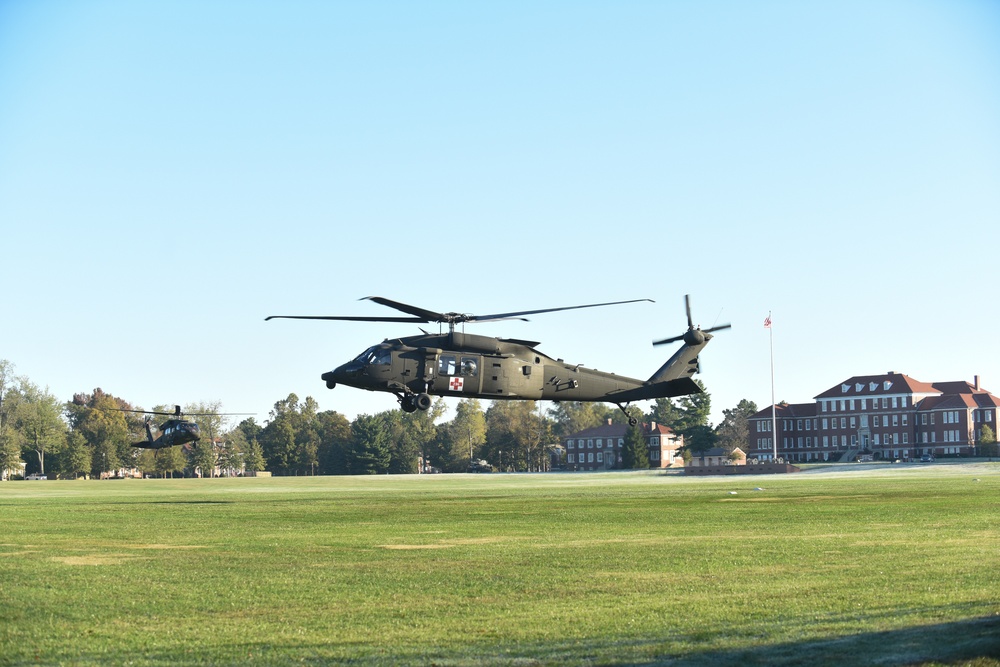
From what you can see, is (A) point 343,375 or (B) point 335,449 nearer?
(A) point 343,375

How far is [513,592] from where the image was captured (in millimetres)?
19250

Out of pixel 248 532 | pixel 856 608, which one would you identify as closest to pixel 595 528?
pixel 248 532

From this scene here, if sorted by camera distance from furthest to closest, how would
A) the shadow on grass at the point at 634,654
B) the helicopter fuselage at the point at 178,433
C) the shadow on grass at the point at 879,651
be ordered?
1. the helicopter fuselage at the point at 178,433
2. the shadow on grass at the point at 634,654
3. the shadow on grass at the point at 879,651

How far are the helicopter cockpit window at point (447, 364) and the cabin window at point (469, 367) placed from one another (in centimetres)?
45

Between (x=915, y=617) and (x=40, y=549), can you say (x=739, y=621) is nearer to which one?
(x=915, y=617)

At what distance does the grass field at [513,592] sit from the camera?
46.4 ft

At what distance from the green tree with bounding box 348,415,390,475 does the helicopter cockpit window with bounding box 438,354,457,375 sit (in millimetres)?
138800

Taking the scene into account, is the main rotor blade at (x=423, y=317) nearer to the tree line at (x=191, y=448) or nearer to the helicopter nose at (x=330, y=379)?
the helicopter nose at (x=330, y=379)

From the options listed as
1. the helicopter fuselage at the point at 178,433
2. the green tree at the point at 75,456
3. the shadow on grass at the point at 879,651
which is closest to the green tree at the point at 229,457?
the green tree at the point at 75,456

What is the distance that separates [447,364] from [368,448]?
5522 inches

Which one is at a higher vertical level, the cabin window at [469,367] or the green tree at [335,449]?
the cabin window at [469,367]

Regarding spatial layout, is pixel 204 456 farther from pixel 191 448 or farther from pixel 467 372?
pixel 467 372

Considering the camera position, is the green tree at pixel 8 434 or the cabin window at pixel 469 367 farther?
the green tree at pixel 8 434

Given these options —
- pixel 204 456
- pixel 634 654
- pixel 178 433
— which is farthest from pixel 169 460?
pixel 634 654
